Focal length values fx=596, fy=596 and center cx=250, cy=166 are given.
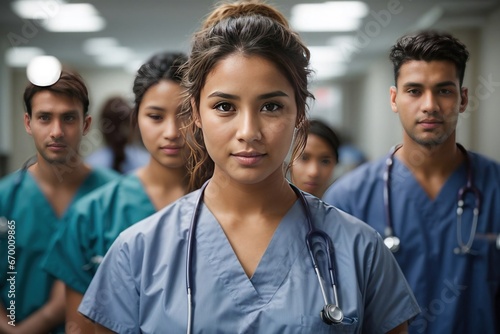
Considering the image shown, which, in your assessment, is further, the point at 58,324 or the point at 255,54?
the point at 58,324

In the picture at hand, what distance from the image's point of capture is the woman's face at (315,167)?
1.61 m

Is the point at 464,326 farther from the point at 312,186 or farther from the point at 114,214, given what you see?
the point at 114,214

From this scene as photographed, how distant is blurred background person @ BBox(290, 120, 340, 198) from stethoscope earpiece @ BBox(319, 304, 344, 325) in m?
0.66

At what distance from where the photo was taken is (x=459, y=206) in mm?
1396

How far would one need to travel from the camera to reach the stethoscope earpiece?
98cm

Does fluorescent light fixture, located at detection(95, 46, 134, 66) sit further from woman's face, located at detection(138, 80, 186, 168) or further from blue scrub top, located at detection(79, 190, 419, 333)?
blue scrub top, located at detection(79, 190, 419, 333)

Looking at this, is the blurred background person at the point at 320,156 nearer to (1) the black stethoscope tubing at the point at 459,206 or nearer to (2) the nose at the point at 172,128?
(1) the black stethoscope tubing at the point at 459,206

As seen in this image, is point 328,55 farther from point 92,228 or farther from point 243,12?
point 243,12

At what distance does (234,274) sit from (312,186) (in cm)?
59

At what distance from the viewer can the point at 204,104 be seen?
106 centimetres

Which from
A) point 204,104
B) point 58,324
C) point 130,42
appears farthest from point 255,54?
point 130,42

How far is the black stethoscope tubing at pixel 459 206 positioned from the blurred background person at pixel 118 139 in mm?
1321

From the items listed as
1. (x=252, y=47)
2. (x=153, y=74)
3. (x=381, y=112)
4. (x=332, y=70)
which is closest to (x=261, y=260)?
(x=252, y=47)

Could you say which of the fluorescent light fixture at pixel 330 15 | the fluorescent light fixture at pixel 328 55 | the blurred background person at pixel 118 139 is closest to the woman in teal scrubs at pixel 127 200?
the blurred background person at pixel 118 139
